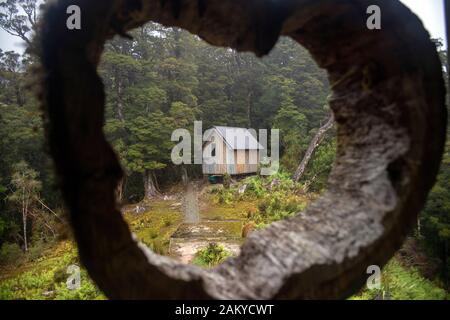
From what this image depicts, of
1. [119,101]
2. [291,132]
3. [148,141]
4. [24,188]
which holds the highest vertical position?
[119,101]

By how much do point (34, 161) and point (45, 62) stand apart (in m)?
14.4

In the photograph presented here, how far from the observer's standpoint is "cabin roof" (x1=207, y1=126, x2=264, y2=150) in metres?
17.4

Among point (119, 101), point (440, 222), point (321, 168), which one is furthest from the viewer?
point (119, 101)

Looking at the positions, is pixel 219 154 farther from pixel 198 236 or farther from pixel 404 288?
pixel 404 288

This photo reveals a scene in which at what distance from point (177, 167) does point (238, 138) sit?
4.46 meters

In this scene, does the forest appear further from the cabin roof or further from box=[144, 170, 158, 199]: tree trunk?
the cabin roof

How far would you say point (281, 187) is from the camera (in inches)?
596

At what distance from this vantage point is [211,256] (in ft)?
22.8

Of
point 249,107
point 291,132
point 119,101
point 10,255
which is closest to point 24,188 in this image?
point 10,255

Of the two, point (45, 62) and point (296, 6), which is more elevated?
point (296, 6)

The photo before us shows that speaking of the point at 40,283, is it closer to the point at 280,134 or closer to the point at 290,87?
the point at 280,134

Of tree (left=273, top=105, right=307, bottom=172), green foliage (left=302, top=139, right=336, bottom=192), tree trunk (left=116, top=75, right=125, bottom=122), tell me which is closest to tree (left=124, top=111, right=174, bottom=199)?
tree trunk (left=116, top=75, right=125, bottom=122)

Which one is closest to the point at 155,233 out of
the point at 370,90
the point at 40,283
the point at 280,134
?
the point at 40,283

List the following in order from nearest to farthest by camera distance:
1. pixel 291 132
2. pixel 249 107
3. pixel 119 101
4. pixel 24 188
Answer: pixel 24 188 → pixel 119 101 → pixel 291 132 → pixel 249 107
